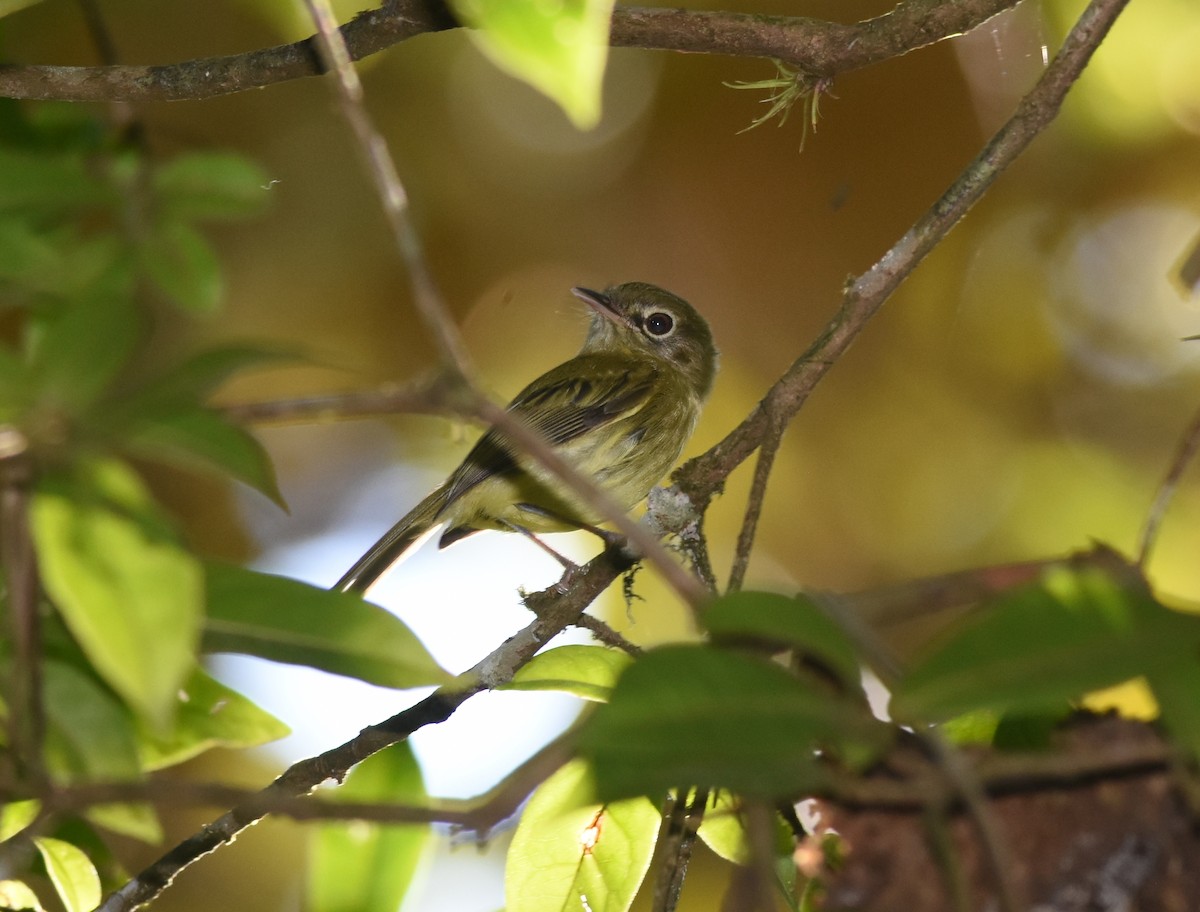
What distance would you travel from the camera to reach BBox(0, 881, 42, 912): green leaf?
211 cm

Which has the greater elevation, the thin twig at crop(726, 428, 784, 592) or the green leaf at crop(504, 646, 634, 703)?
the thin twig at crop(726, 428, 784, 592)

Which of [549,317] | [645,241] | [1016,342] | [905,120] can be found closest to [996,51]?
[905,120]

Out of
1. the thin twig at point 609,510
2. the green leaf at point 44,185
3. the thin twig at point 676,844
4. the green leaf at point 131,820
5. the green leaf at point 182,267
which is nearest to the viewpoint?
the thin twig at point 609,510

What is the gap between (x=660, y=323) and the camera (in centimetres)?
535

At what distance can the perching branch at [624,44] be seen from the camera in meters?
2.63

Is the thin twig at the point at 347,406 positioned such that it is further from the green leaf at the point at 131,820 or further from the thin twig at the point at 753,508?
the thin twig at the point at 753,508

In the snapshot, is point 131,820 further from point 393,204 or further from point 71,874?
point 393,204

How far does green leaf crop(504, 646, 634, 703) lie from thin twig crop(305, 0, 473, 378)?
36.8 inches

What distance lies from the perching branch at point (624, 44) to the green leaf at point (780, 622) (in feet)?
6.05

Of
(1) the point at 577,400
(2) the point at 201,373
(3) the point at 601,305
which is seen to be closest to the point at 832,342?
(2) the point at 201,373

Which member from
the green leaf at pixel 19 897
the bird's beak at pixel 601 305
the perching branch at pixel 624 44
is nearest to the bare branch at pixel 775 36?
the perching branch at pixel 624 44

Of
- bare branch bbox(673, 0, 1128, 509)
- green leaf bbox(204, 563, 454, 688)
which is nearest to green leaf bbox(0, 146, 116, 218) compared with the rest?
green leaf bbox(204, 563, 454, 688)

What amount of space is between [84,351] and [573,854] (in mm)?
1210

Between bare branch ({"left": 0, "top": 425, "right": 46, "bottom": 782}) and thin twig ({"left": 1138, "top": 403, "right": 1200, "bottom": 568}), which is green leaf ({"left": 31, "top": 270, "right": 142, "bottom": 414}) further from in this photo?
thin twig ({"left": 1138, "top": 403, "right": 1200, "bottom": 568})
